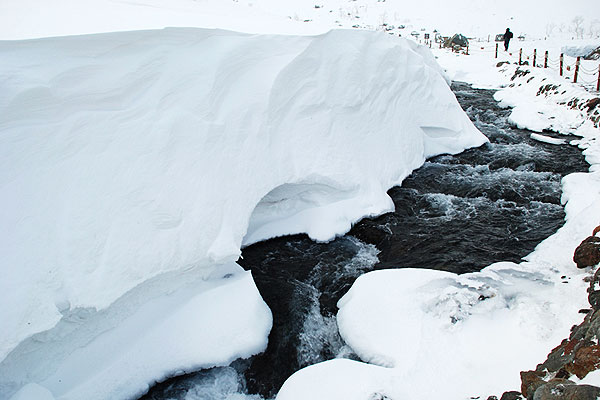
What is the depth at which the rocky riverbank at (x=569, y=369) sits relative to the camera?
8.46ft

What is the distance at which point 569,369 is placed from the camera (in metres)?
2.97

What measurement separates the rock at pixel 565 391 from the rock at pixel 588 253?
286 centimetres

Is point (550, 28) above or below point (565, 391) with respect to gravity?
above

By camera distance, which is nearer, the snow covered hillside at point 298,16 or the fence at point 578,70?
the snow covered hillside at point 298,16

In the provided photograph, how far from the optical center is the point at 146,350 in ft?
15.0

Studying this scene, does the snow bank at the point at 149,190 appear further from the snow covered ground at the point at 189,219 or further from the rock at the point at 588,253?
the rock at the point at 588,253

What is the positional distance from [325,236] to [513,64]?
15462mm

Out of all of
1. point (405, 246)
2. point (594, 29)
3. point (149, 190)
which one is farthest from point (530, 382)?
point (594, 29)

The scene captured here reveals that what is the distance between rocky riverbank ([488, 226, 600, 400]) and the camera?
102 inches

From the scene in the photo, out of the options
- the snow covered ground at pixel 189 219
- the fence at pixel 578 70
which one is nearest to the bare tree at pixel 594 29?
the fence at pixel 578 70

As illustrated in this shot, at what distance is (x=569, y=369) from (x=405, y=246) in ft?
11.8

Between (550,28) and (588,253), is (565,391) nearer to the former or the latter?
(588,253)

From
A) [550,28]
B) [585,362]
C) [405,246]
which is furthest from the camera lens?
[550,28]

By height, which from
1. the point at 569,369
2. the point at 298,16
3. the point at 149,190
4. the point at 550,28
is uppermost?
the point at 298,16
